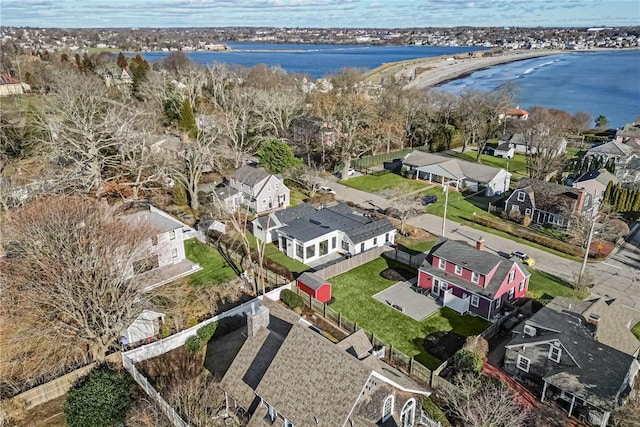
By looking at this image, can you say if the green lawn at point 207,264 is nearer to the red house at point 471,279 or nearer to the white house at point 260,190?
the white house at point 260,190

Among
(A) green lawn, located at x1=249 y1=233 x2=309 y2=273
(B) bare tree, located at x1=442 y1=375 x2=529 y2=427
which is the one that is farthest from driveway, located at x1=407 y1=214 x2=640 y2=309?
(B) bare tree, located at x1=442 y1=375 x2=529 y2=427

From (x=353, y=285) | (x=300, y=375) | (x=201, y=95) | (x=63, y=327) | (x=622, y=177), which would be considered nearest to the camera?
(x=300, y=375)

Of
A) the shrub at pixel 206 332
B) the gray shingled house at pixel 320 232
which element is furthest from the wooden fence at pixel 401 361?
the gray shingled house at pixel 320 232

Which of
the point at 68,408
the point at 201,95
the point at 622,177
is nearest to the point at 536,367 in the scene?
the point at 68,408

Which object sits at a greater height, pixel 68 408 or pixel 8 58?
pixel 8 58

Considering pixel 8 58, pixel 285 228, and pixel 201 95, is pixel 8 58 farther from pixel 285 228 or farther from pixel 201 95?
pixel 285 228

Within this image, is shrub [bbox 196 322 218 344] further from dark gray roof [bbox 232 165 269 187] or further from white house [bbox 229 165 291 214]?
dark gray roof [bbox 232 165 269 187]
